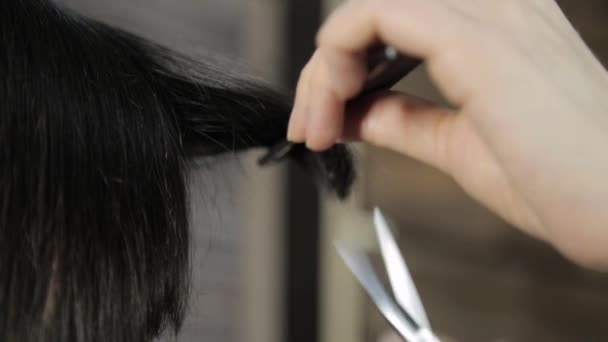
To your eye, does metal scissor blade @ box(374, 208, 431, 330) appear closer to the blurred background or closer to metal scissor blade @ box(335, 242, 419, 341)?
metal scissor blade @ box(335, 242, 419, 341)

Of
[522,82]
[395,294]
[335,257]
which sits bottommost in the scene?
[335,257]

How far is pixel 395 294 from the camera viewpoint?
58 cm

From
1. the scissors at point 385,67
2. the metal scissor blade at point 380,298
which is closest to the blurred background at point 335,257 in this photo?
the metal scissor blade at point 380,298

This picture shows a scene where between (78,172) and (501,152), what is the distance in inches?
10.1

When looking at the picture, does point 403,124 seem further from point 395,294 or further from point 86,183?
point 86,183

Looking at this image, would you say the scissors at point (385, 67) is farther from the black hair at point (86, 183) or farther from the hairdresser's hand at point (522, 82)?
the black hair at point (86, 183)

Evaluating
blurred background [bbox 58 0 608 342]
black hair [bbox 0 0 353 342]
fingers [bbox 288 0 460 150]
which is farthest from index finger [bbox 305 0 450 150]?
blurred background [bbox 58 0 608 342]

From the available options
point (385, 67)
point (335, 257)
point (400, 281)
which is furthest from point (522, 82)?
point (335, 257)

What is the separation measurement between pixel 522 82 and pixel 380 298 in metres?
0.23

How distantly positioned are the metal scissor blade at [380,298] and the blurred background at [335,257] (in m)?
0.41

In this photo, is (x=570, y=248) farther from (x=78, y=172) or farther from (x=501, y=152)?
(x=78, y=172)

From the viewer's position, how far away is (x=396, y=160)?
1144 millimetres

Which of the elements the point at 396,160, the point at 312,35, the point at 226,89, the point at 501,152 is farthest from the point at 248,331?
the point at 501,152

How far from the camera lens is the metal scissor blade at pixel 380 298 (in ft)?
1.76
